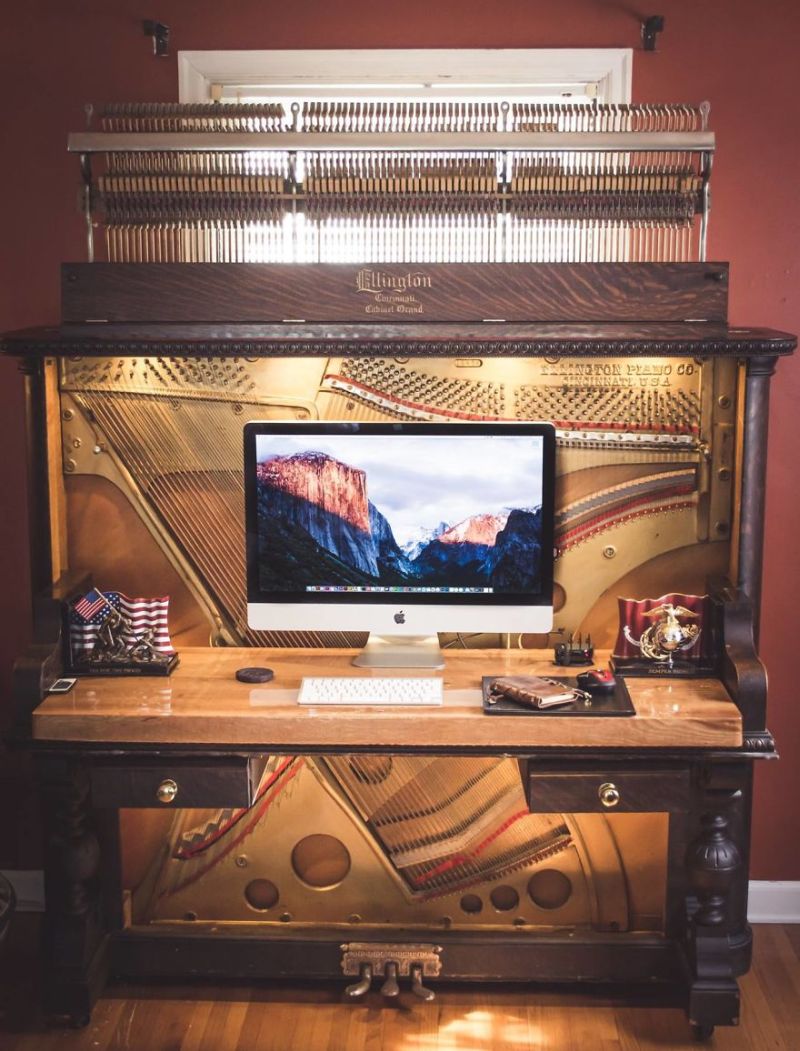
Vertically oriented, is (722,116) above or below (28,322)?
above

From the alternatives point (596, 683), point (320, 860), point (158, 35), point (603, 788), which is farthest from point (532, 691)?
point (158, 35)

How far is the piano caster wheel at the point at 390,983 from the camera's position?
3.56m

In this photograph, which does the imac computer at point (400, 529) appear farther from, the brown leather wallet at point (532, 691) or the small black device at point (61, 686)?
the small black device at point (61, 686)

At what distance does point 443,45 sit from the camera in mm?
3676

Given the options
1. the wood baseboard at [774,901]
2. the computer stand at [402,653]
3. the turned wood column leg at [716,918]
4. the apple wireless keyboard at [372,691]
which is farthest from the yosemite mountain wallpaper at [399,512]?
the wood baseboard at [774,901]

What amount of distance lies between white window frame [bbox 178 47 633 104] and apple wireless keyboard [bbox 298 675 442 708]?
172cm

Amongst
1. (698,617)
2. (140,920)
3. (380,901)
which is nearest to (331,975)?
(380,901)

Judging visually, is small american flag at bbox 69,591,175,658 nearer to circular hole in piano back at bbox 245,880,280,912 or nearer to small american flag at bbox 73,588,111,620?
small american flag at bbox 73,588,111,620

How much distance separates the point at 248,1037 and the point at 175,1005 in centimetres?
27

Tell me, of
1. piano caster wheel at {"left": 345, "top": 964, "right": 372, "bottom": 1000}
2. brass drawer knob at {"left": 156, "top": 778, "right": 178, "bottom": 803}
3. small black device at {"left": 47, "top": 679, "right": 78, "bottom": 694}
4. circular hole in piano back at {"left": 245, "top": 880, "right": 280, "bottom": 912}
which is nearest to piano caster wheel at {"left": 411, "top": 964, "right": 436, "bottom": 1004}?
piano caster wheel at {"left": 345, "top": 964, "right": 372, "bottom": 1000}

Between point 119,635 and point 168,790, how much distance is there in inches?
20.8

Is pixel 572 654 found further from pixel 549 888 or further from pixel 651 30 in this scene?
pixel 651 30

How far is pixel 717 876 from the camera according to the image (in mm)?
3361

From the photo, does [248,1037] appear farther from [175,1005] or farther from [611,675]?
[611,675]
